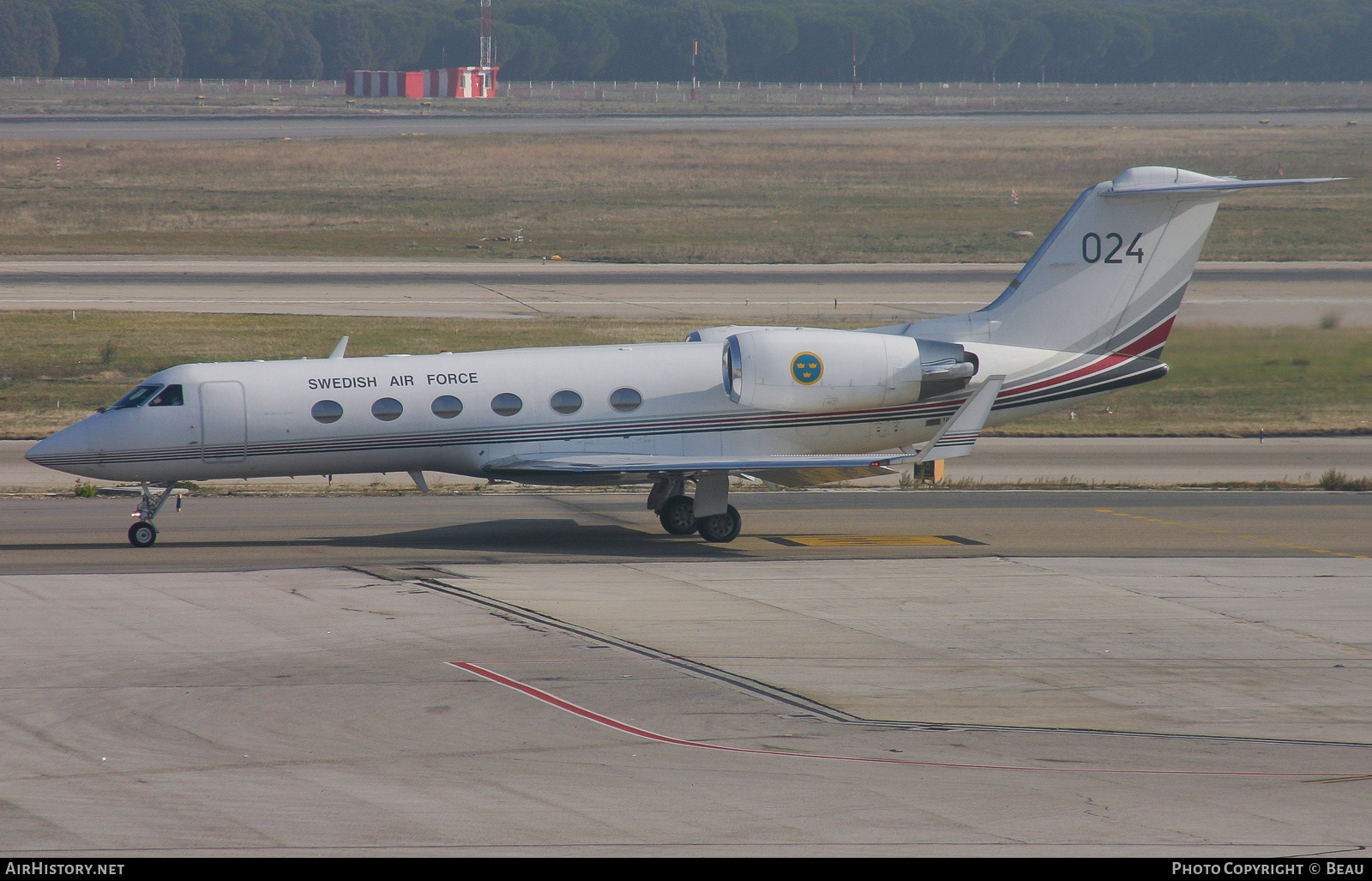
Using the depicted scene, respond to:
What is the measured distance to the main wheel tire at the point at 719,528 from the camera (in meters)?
24.4

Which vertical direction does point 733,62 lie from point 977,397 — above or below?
above

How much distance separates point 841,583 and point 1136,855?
36.2ft

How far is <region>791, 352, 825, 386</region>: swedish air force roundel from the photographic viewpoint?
78.9 ft

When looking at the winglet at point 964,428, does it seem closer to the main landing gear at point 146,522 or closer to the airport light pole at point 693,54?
the main landing gear at point 146,522

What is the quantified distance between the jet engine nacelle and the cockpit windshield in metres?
9.82

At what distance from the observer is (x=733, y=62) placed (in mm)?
190125

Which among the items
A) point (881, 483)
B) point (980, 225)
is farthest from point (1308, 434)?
point (980, 225)

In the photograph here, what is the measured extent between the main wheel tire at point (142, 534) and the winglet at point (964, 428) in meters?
13.1

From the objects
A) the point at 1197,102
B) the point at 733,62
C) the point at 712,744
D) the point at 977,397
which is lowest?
the point at 712,744

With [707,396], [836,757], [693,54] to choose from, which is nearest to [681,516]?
[707,396]

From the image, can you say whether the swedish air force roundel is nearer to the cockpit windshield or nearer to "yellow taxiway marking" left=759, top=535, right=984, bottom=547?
"yellow taxiway marking" left=759, top=535, right=984, bottom=547

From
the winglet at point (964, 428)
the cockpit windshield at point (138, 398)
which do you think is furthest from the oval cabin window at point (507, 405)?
the winglet at point (964, 428)

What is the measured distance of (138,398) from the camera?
2302 centimetres
